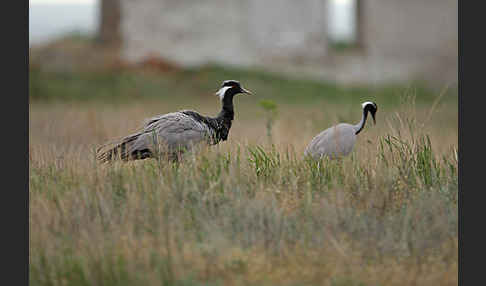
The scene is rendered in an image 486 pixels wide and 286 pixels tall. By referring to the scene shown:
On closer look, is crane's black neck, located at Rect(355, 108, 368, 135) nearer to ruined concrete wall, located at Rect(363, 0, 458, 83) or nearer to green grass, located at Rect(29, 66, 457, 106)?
green grass, located at Rect(29, 66, 457, 106)

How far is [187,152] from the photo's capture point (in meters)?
5.67

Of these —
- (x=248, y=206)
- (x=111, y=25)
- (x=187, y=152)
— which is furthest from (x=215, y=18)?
A: (x=248, y=206)

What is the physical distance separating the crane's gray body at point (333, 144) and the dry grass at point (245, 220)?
5.9 inches

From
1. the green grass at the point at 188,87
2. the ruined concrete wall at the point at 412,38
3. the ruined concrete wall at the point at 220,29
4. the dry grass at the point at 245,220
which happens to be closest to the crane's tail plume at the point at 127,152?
the dry grass at the point at 245,220

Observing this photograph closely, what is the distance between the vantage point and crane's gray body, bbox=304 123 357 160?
230 inches

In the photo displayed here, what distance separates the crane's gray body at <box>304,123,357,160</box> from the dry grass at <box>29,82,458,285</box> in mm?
151

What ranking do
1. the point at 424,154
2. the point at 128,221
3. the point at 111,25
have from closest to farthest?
1. the point at 128,221
2. the point at 424,154
3. the point at 111,25

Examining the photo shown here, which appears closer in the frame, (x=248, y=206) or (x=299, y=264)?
(x=299, y=264)

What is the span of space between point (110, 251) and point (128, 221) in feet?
1.50

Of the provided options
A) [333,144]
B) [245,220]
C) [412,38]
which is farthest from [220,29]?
[245,220]

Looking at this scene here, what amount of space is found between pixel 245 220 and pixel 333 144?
5.40ft

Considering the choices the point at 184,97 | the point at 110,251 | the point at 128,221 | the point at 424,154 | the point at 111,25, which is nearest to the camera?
the point at 110,251

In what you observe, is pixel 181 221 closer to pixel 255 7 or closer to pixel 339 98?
pixel 339 98

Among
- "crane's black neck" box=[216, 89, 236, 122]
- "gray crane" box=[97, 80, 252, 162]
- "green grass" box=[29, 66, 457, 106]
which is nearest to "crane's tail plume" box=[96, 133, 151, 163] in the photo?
"gray crane" box=[97, 80, 252, 162]
